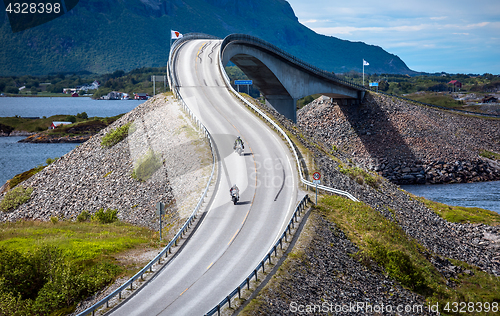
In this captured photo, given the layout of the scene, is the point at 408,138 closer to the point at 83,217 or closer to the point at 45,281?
the point at 83,217

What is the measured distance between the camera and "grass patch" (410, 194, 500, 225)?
4497 cm

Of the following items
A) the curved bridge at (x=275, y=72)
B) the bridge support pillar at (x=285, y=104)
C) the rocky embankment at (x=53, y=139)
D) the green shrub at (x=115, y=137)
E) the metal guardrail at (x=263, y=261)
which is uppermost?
the curved bridge at (x=275, y=72)

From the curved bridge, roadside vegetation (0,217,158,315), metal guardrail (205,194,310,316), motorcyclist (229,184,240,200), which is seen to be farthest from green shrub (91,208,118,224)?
the curved bridge

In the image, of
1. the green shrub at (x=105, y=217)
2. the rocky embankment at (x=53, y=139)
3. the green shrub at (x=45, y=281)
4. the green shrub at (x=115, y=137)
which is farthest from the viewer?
the rocky embankment at (x=53, y=139)

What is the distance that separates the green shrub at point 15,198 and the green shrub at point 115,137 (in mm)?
9401

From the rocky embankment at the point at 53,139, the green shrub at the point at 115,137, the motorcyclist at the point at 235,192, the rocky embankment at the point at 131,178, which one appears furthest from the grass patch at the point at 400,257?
the rocky embankment at the point at 53,139

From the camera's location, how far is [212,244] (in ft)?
82.8

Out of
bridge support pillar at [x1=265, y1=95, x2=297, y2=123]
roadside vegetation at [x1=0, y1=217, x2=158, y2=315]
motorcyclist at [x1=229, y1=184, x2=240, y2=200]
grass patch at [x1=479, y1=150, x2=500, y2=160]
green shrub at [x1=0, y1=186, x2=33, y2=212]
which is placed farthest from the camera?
grass patch at [x1=479, y1=150, x2=500, y2=160]

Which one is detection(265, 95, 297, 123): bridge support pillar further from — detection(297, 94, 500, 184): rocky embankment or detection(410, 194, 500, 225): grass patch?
detection(410, 194, 500, 225): grass patch

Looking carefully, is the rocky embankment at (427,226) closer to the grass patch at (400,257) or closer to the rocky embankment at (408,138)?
the grass patch at (400,257)

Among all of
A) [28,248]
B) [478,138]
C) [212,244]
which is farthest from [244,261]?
[478,138]

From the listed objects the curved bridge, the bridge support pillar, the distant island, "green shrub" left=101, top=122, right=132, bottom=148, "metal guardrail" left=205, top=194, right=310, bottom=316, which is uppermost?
the curved bridge

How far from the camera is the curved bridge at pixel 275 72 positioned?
63.3m

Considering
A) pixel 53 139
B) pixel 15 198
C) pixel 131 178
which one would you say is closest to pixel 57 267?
pixel 131 178
